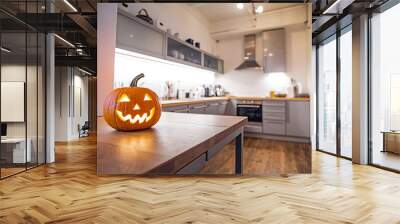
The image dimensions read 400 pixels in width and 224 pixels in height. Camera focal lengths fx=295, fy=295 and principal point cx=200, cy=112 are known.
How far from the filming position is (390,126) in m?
3.17

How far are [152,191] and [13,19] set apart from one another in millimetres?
2064

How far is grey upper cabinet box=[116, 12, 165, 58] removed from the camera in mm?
2471

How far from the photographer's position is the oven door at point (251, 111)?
2477 mm

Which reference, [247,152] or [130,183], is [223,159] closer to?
[247,152]

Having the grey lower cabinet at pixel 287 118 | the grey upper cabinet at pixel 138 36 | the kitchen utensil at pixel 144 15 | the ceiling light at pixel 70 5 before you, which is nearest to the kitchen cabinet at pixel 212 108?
the grey lower cabinet at pixel 287 118

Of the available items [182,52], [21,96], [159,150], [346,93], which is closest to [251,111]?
[182,52]

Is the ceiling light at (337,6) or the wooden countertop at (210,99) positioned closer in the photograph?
the wooden countertop at (210,99)

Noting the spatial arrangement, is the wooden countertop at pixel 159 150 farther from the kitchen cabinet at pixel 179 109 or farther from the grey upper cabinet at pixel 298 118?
the grey upper cabinet at pixel 298 118

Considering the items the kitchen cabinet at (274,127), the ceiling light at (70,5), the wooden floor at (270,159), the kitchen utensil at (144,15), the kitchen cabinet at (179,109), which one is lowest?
the wooden floor at (270,159)

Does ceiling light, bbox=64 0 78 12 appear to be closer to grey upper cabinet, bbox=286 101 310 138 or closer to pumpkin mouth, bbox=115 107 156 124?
pumpkin mouth, bbox=115 107 156 124

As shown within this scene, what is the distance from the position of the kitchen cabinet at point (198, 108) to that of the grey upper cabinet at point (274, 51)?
1.99ft

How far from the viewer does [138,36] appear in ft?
8.58

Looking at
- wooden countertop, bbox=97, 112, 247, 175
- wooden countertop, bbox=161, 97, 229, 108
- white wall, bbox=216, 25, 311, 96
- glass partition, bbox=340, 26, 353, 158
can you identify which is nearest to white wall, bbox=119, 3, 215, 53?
white wall, bbox=216, 25, 311, 96

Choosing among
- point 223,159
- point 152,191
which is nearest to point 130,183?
point 152,191
